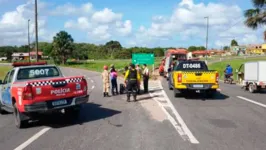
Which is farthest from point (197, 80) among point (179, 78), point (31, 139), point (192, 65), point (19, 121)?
point (31, 139)

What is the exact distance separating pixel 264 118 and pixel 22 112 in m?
7.26

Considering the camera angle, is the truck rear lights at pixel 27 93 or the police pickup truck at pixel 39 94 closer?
the truck rear lights at pixel 27 93

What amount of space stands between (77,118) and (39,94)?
1988 mm

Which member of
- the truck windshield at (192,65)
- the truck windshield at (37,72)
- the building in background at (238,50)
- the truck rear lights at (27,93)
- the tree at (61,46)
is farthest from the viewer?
the building in background at (238,50)

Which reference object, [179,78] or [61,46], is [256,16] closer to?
[179,78]

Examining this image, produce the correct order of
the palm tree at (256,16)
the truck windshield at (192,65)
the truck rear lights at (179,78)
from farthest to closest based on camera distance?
the palm tree at (256,16), the truck windshield at (192,65), the truck rear lights at (179,78)

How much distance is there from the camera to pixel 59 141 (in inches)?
290

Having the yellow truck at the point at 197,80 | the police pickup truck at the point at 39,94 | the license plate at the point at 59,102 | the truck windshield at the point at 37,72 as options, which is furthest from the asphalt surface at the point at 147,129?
the yellow truck at the point at 197,80

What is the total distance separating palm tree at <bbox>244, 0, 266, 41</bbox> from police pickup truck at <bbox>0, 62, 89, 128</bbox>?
24603 millimetres

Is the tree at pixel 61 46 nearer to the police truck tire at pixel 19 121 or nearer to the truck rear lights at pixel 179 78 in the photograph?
the truck rear lights at pixel 179 78

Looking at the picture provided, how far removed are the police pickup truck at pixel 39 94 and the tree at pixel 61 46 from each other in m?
87.1

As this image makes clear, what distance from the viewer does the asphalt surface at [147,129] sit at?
693cm

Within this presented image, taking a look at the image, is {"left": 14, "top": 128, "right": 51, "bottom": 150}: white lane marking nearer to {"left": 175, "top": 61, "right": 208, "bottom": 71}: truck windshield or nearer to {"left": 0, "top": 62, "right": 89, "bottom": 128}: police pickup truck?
{"left": 0, "top": 62, "right": 89, "bottom": 128}: police pickup truck

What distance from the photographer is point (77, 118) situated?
410 inches
